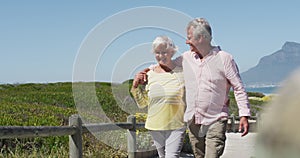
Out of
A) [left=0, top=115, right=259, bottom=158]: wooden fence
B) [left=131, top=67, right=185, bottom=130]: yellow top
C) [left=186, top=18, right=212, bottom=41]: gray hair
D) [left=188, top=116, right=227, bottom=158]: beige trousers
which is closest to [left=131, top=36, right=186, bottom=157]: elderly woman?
[left=131, top=67, right=185, bottom=130]: yellow top

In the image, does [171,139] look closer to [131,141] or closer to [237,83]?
[237,83]

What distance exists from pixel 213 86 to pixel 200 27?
529 mm

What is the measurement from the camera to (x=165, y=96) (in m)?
4.93

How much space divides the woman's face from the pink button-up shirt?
40 cm

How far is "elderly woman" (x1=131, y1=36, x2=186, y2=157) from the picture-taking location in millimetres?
4871

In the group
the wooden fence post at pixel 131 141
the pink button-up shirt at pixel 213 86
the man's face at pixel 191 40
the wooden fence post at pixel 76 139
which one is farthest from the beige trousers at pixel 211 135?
the wooden fence post at pixel 131 141

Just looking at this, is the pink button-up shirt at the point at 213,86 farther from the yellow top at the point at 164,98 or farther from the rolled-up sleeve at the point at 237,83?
the yellow top at the point at 164,98

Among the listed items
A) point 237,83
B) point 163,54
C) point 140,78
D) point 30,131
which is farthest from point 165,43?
point 30,131

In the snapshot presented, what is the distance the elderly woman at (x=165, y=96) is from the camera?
487 centimetres

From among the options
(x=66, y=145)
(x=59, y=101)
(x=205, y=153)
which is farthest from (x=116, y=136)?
(x=59, y=101)

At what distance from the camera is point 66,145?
28.1 feet

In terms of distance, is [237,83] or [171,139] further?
[171,139]

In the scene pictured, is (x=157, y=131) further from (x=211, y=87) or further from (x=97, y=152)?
(x=97, y=152)

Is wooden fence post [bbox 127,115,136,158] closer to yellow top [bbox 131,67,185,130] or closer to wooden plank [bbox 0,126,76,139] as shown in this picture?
wooden plank [bbox 0,126,76,139]
